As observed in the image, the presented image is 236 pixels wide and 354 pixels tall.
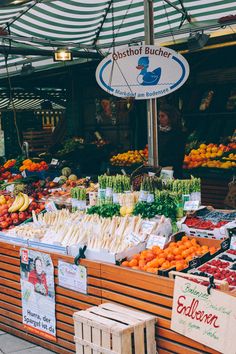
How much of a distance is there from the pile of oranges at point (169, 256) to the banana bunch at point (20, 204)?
2424 millimetres

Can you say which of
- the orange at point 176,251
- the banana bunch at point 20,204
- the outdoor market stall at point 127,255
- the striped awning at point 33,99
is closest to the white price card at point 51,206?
the outdoor market stall at point 127,255

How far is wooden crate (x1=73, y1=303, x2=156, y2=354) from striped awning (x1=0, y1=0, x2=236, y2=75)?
4670mm

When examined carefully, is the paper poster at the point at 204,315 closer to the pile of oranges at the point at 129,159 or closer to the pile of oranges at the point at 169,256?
the pile of oranges at the point at 169,256

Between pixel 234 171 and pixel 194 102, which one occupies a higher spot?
pixel 194 102

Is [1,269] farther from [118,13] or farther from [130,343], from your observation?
[118,13]

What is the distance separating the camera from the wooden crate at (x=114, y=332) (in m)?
3.62

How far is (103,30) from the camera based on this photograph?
9.42 metres

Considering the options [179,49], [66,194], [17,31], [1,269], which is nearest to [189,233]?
[1,269]

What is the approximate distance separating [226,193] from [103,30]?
366 centimetres

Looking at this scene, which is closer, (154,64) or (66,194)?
(154,64)

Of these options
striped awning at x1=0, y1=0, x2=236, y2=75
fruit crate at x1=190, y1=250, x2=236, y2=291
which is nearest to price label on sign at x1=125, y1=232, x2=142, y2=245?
fruit crate at x1=190, y1=250, x2=236, y2=291

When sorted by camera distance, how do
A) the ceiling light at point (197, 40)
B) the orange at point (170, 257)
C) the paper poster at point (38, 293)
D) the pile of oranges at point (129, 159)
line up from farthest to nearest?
the pile of oranges at point (129, 159) < the ceiling light at point (197, 40) < the paper poster at point (38, 293) < the orange at point (170, 257)

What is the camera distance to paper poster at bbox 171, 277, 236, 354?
3.43 meters

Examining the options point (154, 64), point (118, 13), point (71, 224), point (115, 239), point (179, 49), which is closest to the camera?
point (115, 239)
